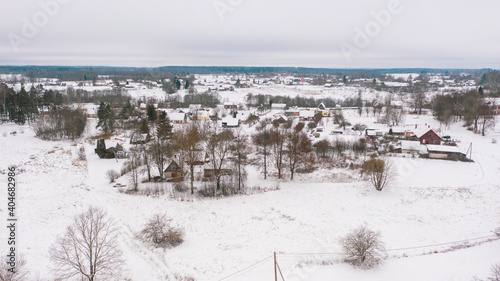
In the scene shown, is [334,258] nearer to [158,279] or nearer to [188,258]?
[188,258]

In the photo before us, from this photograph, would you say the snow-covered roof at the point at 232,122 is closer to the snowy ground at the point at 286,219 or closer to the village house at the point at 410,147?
the snowy ground at the point at 286,219

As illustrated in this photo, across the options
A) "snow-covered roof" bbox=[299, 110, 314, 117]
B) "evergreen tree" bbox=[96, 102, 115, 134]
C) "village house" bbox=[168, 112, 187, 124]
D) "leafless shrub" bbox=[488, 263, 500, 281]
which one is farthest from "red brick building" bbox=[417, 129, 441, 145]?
"evergreen tree" bbox=[96, 102, 115, 134]

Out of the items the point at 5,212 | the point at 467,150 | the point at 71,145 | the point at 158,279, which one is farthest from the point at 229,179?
the point at 467,150

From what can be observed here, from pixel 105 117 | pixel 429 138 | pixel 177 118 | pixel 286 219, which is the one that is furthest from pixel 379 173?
pixel 177 118

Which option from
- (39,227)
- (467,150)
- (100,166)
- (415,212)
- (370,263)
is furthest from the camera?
(467,150)

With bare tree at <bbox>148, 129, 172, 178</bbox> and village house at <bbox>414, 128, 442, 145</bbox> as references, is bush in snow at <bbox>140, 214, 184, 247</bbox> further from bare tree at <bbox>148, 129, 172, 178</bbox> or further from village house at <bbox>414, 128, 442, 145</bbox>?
village house at <bbox>414, 128, 442, 145</bbox>

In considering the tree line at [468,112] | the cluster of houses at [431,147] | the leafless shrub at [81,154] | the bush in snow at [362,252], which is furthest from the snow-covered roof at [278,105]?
the bush in snow at [362,252]
